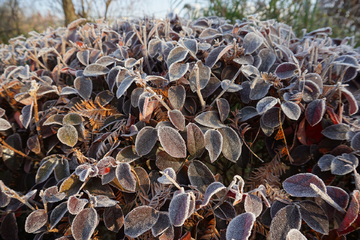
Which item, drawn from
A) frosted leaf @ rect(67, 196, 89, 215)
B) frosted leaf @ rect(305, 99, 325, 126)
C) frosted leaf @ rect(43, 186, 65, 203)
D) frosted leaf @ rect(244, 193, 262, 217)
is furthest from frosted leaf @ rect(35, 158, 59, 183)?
frosted leaf @ rect(305, 99, 325, 126)

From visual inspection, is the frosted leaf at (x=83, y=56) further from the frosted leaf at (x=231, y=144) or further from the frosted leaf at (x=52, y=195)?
the frosted leaf at (x=231, y=144)

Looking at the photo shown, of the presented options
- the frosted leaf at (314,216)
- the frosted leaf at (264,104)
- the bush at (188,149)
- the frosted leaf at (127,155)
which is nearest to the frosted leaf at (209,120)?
the bush at (188,149)

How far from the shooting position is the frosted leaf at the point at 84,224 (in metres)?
0.66

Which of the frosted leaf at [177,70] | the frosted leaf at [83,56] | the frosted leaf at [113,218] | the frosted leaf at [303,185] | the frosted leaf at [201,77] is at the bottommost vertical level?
the frosted leaf at [113,218]

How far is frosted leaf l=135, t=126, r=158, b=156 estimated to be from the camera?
0.73m

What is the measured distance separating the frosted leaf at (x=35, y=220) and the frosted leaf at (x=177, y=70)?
1.97 ft

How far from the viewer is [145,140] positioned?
75cm

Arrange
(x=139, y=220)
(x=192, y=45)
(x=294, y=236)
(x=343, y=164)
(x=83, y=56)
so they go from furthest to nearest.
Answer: (x=83, y=56)
(x=192, y=45)
(x=343, y=164)
(x=139, y=220)
(x=294, y=236)

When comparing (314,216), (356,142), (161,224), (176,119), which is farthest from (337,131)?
(161,224)

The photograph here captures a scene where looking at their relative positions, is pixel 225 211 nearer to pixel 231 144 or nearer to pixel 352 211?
pixel 231 144

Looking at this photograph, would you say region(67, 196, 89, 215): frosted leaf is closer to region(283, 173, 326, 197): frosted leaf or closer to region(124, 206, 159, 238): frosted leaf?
region(124, 206, 159, 238): frosted leaf

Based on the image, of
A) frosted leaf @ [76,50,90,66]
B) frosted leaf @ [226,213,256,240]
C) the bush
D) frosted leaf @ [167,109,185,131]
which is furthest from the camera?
frosted leaf @ [76,50,90,66]

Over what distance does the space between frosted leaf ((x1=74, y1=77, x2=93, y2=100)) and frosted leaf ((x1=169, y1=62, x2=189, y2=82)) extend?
353 mm

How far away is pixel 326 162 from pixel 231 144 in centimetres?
33
